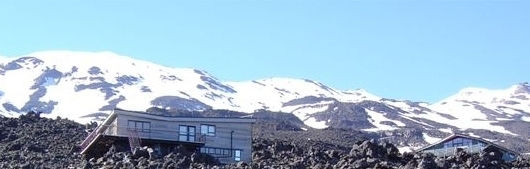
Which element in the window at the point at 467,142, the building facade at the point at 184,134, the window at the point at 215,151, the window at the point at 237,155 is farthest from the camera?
the window at the point at 467,142

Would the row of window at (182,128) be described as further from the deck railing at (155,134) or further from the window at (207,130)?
the deck railing at (155,134)

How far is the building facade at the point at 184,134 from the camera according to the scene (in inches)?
2621

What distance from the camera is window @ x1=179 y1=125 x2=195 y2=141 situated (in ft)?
222

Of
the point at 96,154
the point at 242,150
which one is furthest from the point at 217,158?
the point at 96,154

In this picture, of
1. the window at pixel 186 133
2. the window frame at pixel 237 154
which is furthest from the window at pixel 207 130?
the window frame at pixel 237 154

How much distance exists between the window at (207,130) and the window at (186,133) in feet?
2.07

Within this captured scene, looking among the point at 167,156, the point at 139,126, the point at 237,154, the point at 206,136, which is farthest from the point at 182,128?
the point at 167,156

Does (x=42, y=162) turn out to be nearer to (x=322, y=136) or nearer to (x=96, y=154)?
(x=96, y=154)

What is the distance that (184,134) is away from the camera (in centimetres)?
6781

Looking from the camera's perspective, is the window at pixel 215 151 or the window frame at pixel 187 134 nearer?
the window at pixel 215 151

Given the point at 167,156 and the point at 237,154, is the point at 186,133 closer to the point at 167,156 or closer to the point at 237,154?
the point at 237,154

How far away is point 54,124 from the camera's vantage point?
103000 millimetres

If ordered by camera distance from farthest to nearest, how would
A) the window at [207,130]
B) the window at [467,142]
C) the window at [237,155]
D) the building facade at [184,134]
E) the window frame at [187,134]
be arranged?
the window at [467,142]
the window at [237,155]
the window at [207,130]
the window frame at [187,134]
the building facade at [184,134]

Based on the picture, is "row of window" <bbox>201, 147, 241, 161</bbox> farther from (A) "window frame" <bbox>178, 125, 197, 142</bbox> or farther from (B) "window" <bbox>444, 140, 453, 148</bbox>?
(B) "window" <bbox>444, 140, 453, 148</bbox>
